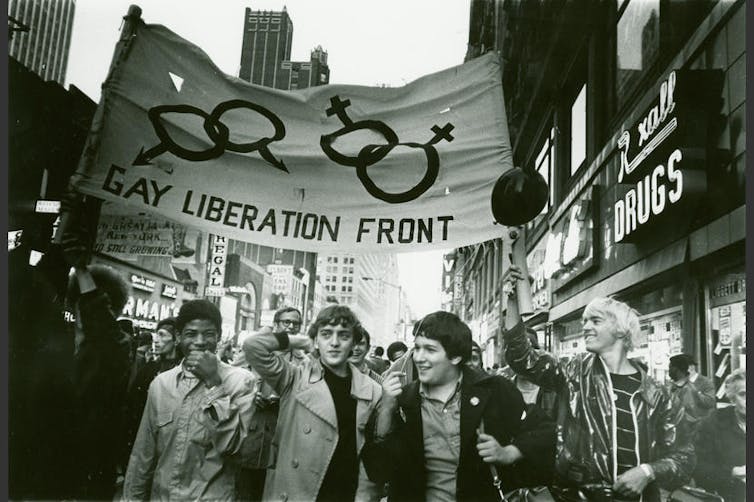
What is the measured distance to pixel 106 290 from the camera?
3742 millimetres

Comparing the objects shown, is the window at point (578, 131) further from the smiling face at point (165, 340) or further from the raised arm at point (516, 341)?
the raised arm at point (516, 341)

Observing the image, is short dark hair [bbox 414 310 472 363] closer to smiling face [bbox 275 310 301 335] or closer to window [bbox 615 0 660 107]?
smiling face [bbox 275 310 301 335]

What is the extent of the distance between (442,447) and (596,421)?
3.27 feet

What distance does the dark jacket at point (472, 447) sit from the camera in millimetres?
3041

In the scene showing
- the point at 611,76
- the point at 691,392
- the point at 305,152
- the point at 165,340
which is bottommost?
the point at 691,392

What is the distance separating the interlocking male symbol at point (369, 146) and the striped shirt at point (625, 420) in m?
1.63

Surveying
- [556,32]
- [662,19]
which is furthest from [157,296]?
[662,19]

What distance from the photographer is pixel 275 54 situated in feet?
16.9

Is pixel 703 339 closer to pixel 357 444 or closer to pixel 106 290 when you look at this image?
pixel 357 444

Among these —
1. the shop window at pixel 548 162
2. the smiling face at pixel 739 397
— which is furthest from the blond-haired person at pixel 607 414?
the shop window at pixel 548 162

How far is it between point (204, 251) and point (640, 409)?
2446 centimetres

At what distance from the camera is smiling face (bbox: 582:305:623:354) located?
11.9ft

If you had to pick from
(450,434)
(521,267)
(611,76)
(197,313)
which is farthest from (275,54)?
(611,76)

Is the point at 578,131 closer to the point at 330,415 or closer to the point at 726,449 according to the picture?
the point at 726,449
